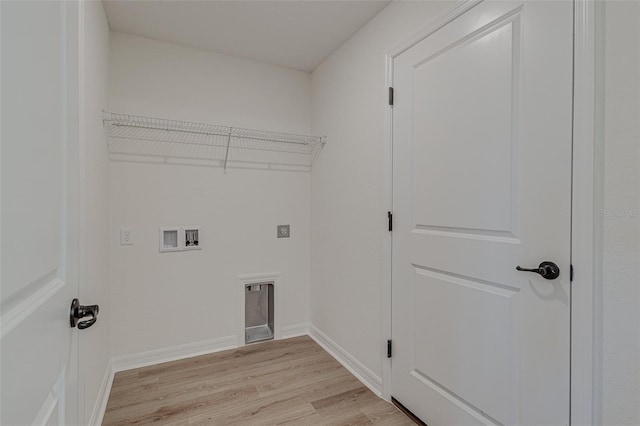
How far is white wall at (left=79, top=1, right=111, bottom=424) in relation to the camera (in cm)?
143

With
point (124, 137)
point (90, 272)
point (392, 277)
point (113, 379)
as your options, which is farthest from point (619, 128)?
point (113, 379)

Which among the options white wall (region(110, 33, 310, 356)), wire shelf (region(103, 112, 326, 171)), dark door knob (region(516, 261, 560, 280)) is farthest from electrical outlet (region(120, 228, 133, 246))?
dark door knob (region(516, 261, 560, 280))

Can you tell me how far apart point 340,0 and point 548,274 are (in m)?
1.86

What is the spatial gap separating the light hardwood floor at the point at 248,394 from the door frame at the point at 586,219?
99 centimetres

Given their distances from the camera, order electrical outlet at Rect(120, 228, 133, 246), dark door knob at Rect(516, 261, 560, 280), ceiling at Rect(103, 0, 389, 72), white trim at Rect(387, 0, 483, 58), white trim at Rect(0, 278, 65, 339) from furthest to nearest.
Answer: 1. electrical outlet at Rect(120, 228, 133, 246)
2. ceiling at Rect(103, 0, 389, 72)
3. white trim at Rect(387, 0, 483, 58)
4. dark door knob at Rect(516, 261, 560, 280)
5. white trim at Rect(0, 278, 65, 339)

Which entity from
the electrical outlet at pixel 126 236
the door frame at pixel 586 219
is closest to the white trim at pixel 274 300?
the electrical outlet at pixel 126 236

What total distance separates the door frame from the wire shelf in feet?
6.07

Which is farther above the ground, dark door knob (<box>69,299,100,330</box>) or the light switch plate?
the light switch plate

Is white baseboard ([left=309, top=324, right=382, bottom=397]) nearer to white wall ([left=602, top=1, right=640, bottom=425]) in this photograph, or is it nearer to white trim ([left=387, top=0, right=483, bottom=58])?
white wall ([left=602, top=1, right=640, bottom=425])

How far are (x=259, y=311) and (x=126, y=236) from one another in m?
1.29

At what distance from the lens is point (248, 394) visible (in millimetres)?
1963

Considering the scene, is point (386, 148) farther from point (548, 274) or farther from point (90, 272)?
point (90, 272)

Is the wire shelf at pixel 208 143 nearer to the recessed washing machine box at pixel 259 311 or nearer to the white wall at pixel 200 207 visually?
the white wall at pixel 200 207

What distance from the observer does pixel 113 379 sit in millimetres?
2123
